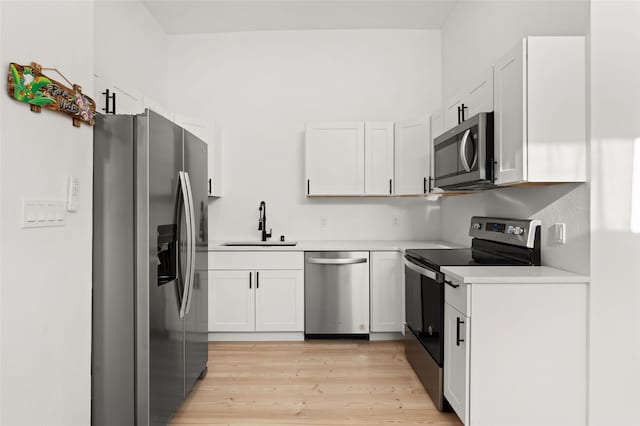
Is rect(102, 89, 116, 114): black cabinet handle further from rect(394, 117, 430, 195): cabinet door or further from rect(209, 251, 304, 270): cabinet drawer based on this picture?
rect(394, 117, 430, 195): cabinet door

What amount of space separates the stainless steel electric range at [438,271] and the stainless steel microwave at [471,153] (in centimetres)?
36

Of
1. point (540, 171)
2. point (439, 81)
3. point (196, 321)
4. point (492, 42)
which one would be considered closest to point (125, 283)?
point (196, 321)

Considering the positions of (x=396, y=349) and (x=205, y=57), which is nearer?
(x=396, y=349)

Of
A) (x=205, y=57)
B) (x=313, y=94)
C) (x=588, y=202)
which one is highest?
(x=205, y=57)

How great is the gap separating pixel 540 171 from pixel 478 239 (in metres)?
1.19

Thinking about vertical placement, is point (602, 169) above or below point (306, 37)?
below

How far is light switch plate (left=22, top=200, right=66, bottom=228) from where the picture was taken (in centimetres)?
144

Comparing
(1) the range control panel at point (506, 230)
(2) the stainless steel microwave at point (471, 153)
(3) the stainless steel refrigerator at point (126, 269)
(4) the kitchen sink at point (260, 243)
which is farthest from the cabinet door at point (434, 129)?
(3) the stainless steel refrigerator at point (126, 269)

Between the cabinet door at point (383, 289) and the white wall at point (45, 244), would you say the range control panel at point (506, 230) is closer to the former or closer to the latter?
the cabinet door at point (383, 289)

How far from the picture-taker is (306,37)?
14.4 ft

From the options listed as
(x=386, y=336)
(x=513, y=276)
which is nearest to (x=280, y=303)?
(x=386, y=336)

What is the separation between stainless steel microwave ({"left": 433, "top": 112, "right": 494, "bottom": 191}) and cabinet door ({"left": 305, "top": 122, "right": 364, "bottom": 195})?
1247 millimetres

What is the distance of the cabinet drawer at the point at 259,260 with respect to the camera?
3.82 metres

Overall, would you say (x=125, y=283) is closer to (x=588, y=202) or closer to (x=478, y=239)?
(x=588, y=202)
